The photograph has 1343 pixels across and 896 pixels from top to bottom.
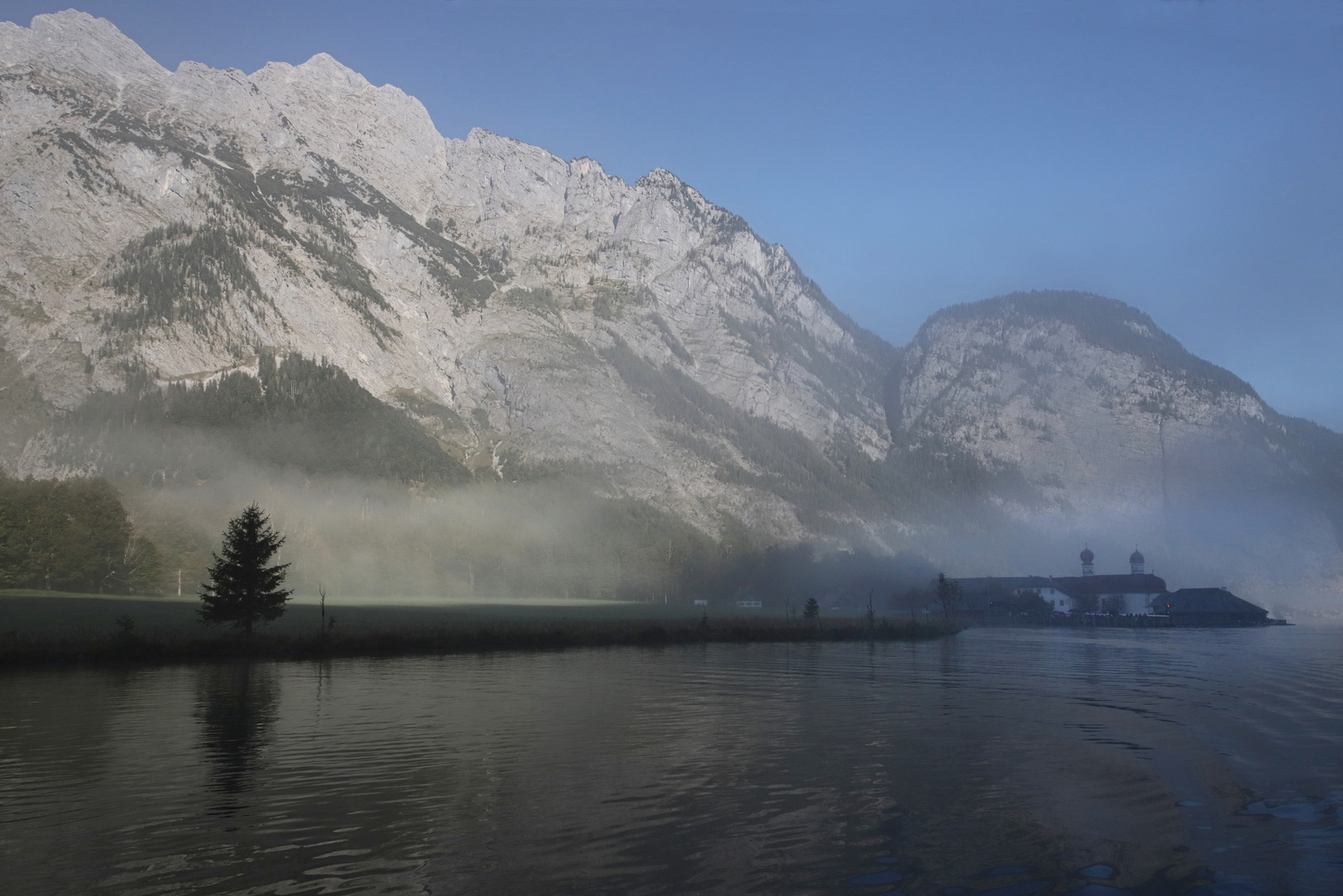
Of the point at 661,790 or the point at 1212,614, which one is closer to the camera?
the point at 661,790

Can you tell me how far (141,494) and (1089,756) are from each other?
167030 mm

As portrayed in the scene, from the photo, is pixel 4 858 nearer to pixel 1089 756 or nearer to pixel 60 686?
pixel 1089 756

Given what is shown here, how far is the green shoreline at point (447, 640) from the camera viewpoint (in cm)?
6538

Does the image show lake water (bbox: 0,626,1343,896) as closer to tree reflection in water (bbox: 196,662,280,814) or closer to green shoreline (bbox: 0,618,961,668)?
tree reflection in water (bbox: 196,662,280,814)

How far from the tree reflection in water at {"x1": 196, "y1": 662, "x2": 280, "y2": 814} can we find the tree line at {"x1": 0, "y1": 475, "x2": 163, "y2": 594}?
77.7 metres

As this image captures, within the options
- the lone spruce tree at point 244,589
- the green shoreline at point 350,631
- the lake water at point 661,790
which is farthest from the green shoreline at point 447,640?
the lake water at point 661,790

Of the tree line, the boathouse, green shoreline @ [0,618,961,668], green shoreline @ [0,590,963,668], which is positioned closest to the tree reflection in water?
green shoreline @ [0,618,961,668]

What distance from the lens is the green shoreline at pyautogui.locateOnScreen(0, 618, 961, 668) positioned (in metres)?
65.4

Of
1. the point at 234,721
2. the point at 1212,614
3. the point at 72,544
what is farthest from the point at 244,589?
the point at 1212,614

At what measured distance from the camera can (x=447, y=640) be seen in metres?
87.8

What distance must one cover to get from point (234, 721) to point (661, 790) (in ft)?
72.3

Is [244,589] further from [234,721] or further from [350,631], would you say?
[234,721]

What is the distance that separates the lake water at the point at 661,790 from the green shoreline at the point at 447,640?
15.8m

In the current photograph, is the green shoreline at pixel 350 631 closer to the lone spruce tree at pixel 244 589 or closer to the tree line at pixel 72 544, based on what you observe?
the lone spruce tree at pixel 244 589
